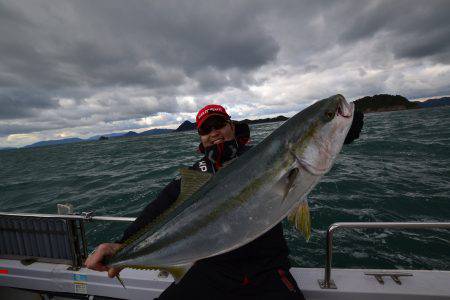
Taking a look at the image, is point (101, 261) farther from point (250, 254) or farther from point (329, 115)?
point (329, 115)

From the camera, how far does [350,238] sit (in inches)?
311

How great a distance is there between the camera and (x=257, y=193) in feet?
7.01

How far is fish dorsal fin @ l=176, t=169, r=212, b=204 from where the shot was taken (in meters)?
2.46

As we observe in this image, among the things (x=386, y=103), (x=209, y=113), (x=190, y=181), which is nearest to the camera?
(x=190, y=181)

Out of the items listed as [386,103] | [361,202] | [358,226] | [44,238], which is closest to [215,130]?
[358,226]

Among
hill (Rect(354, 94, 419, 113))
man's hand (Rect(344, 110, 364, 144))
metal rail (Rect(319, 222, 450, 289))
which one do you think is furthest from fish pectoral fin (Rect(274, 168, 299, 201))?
hill (Rect(354, 94, 419, 113))

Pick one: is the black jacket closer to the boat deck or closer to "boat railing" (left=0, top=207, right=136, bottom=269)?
the boat deck

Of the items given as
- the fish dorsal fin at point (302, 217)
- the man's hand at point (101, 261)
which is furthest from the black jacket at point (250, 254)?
the fish dorsal fin at point (302, 217)

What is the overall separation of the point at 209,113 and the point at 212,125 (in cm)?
20

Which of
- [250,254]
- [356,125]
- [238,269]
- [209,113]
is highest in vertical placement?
[209,113]

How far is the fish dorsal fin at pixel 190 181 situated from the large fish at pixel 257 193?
55mm

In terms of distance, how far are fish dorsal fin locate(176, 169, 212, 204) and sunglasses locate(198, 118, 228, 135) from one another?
169 centimetres

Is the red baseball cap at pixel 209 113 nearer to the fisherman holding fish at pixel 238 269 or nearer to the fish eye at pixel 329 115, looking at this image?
the fisherman holding fish at pixel 238 269

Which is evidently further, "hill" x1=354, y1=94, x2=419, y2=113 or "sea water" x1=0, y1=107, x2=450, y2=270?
"hill" x1=354, y1=94, x2=419, y2=113
